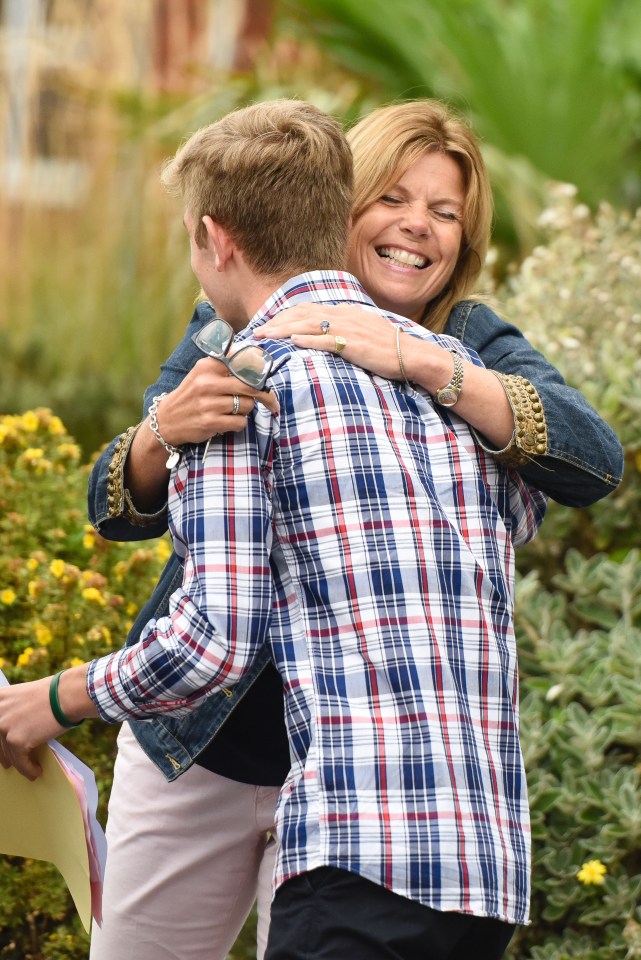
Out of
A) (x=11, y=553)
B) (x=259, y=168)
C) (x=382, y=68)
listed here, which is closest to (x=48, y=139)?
(x=382, y=68)

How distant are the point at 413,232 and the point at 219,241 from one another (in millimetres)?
586

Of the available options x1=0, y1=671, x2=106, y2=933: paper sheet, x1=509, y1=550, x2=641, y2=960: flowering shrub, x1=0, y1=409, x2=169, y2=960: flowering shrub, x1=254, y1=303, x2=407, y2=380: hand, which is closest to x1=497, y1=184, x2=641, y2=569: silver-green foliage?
x1=509, y1=550, x2=641, y2=960: flowering shrub

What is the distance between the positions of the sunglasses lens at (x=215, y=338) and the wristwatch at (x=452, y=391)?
0.39 metres

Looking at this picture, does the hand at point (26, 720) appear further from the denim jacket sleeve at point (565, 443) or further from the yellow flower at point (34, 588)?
the yellow flower at point (34, 588)

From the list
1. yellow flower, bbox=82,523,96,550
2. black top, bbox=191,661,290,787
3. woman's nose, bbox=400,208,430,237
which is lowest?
black top, bbox=191,661,290,787

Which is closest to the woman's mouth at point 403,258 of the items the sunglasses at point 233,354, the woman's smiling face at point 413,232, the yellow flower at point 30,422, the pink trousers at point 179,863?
the woman's smiling face at point 413,232

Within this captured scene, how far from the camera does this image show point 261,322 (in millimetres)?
1801

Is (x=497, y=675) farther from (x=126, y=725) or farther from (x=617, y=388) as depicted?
(x=617, y=388)

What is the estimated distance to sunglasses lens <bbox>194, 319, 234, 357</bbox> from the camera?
5.02ft

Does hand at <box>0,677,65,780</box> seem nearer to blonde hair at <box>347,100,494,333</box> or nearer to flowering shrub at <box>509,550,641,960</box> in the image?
blonde hair at <box>347,100,494,333</box>

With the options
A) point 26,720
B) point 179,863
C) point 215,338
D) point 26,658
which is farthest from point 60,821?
point 26,658

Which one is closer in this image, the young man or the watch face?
the young man

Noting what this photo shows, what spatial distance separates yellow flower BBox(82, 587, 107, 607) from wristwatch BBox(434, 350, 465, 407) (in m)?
1.34

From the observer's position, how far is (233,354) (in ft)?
5.19
